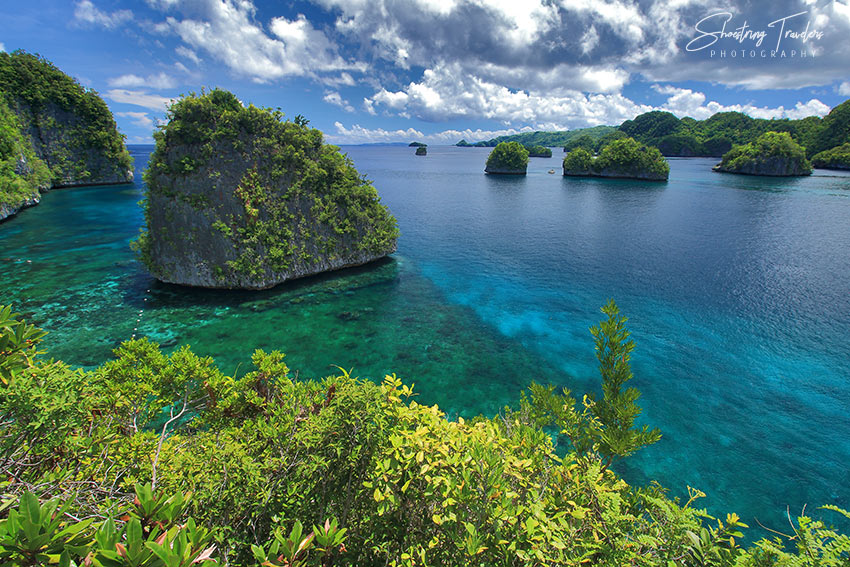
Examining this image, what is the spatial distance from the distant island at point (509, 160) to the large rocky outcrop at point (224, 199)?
11667 centimetres

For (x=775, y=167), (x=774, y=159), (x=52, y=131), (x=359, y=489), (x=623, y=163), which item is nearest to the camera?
(x=359, y=489)

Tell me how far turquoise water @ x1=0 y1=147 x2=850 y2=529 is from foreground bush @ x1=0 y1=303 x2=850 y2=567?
12059 mm

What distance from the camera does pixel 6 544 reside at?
3469 mm

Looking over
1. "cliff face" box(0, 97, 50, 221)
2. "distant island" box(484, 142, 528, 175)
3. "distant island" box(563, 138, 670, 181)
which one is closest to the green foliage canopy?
"distant island" box(484, 142, 528, 175)

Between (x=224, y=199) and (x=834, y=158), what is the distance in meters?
211

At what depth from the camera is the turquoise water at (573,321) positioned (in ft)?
60.2

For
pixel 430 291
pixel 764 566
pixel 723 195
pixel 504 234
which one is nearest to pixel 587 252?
pixel 504 234

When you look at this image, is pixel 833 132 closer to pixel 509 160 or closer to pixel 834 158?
pixel 834 158

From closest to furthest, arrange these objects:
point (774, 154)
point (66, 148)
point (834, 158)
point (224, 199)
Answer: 1. point (224, 199)
2. point (66, 148)
3. point (774, 154)
4. point (834, 158)

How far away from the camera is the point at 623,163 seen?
125 meters

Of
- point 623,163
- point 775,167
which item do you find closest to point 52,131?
point 623,163

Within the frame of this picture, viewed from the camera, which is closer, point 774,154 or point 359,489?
point 359,489

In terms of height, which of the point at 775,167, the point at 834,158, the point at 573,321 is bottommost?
the point at 573,321

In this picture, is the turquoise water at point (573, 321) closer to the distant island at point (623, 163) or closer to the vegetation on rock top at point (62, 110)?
the vegetation on rock top at point (62, 110)
